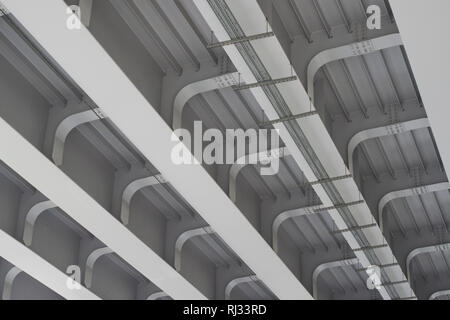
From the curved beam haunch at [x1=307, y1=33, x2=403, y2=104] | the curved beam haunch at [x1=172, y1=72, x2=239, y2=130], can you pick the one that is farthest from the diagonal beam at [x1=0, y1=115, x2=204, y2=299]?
the curved beam haunch at [x1=307, y1=33, x2=403, y2=104]

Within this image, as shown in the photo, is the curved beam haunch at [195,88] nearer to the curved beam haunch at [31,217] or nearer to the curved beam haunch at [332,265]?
the curved beam haunch at [31,217]

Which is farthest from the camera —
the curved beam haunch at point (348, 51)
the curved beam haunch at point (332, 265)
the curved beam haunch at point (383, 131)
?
the curved beam haunch at point (332, 265)

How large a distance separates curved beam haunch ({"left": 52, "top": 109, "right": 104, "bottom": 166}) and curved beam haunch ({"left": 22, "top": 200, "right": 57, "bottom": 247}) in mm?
1875

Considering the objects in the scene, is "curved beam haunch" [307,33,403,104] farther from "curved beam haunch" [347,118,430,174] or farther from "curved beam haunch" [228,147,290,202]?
"curved beam haunch" [228,147,290,202]

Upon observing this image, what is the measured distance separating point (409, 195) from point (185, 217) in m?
4.66

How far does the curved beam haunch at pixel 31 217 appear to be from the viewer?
1280cm

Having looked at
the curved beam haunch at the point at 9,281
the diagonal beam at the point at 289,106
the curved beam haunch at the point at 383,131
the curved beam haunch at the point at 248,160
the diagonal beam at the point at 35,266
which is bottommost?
the diagonal beam at the point at 35,266

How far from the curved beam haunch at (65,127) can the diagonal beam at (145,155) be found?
251mm

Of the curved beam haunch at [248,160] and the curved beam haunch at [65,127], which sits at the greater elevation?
the curved beam haunch at [248,160]

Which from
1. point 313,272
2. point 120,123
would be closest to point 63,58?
point 120,123

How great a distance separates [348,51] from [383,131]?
2.43 metres

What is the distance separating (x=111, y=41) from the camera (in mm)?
10102

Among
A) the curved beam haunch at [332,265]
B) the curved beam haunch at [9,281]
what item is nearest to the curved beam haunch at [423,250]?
the curved beam haunch at [332,265]

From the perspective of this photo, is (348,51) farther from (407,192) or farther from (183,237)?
(183,237)
